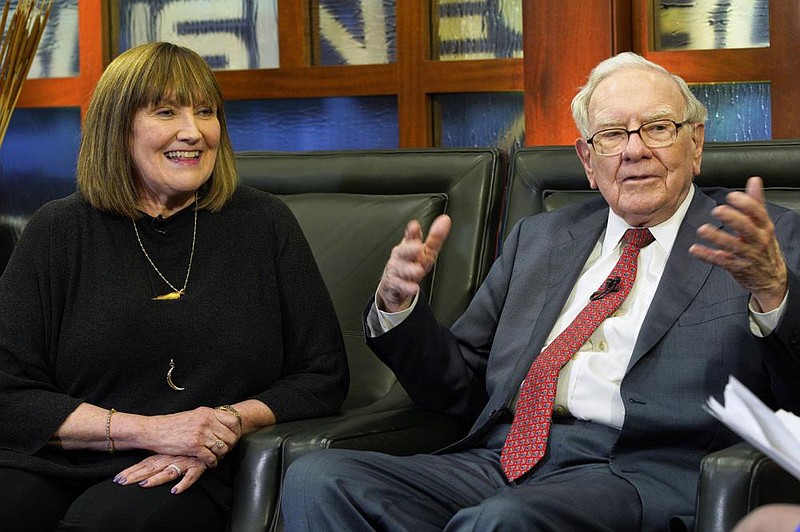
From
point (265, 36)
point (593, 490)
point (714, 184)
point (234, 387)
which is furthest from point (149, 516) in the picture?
Result: point (265, 36)

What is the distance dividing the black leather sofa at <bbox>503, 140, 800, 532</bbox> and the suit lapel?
26cm

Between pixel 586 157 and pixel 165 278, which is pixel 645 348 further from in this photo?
pixel 165 278

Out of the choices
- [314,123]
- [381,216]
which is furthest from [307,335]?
[314,123]

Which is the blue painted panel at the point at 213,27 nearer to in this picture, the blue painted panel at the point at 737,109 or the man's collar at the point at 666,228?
the blue painted panel at the point at 737,109

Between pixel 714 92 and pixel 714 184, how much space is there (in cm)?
88

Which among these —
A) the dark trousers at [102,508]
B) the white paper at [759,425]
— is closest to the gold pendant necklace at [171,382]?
the dark trousers at [102,508]

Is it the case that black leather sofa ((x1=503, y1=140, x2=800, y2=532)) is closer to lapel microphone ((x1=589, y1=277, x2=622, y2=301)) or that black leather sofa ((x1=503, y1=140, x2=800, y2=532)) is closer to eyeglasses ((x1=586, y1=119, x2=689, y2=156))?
eyeglasses ((x1=586, y1=119, x2=689, y2=156))

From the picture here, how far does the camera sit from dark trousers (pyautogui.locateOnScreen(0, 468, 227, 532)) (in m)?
1.94

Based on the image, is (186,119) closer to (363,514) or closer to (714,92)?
(363,514)

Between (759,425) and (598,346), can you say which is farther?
(598,346)

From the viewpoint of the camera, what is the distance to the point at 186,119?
2271mm

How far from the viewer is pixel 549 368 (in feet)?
6.82

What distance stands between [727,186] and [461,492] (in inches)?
33.2

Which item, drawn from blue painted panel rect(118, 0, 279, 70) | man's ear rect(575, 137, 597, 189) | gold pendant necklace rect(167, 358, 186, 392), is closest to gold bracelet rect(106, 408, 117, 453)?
gold pendant necklace rect(167, 358, 186, 392)
